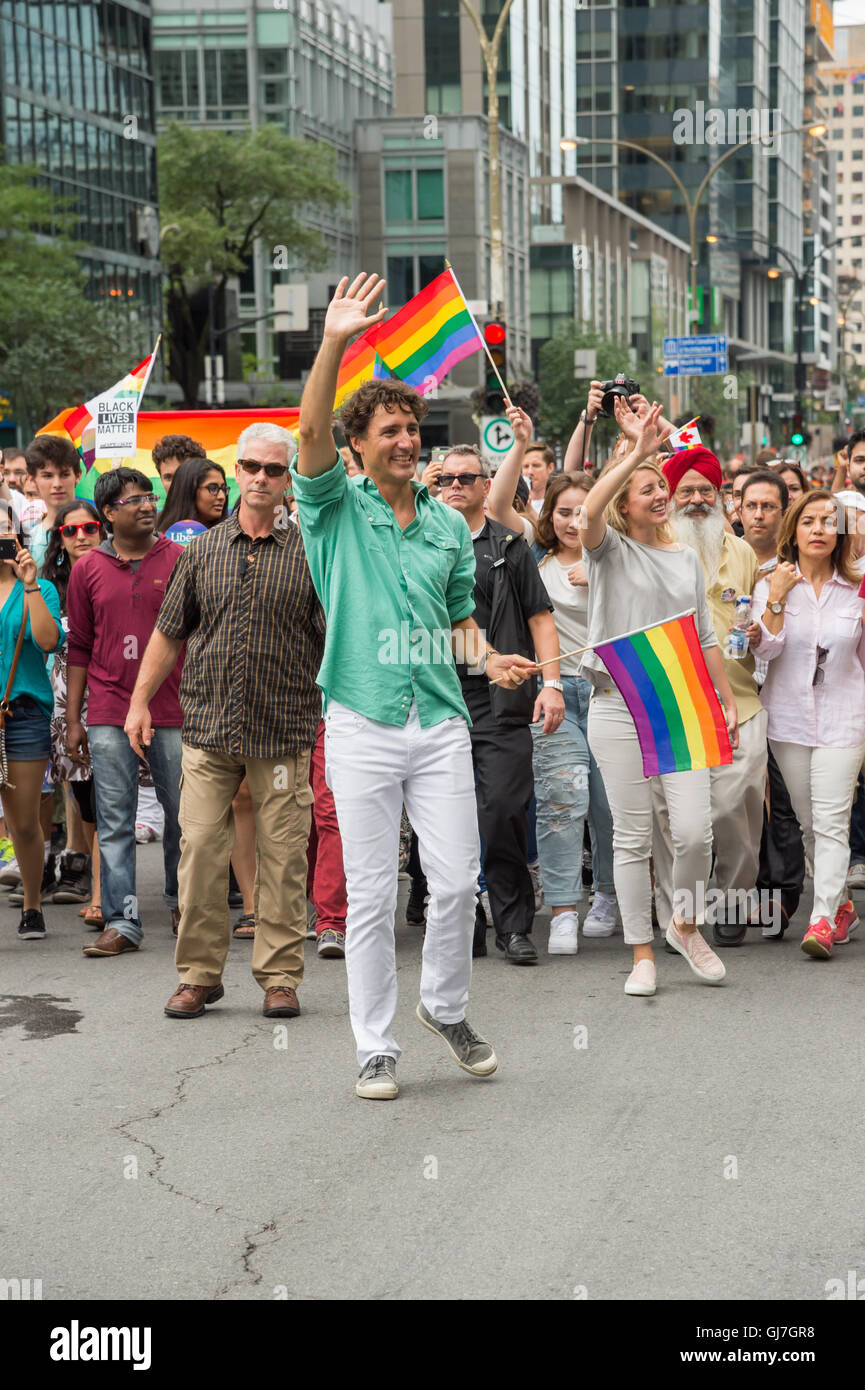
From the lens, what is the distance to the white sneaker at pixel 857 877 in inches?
385

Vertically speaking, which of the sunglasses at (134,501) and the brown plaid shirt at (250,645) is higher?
the sunglasses at (134,501)

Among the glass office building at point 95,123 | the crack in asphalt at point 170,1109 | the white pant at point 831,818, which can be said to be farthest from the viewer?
the glass office building at point 95,123

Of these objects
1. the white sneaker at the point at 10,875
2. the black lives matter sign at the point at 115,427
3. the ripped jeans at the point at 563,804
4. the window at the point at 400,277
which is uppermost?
the window at the point at 400,277

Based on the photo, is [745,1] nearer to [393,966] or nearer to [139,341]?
[139,341]

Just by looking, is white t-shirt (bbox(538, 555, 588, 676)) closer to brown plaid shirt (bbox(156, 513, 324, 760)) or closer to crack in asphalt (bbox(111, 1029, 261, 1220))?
brown plaid shirt (bbox(156, 513, 324, 760))

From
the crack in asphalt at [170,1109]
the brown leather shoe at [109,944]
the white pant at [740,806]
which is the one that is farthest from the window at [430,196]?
the crack in asphalt at [170,1109]

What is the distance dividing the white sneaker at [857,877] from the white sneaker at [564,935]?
1.97 m

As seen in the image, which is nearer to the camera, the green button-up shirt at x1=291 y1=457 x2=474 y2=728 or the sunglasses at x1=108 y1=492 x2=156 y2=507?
the green button-up shirt at x1=291 y1=457 x2=474 y2=728

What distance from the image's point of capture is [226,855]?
23.3 feet

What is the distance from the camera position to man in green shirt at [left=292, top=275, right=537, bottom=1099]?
5.84m

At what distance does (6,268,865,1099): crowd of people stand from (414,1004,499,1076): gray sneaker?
1 cm

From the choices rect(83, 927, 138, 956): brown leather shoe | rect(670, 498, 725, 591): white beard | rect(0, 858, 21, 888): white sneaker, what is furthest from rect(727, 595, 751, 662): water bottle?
rect(0, 858, 21, 888): white sneaker

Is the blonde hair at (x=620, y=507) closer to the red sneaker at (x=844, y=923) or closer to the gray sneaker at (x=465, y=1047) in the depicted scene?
the red sneaker at (x=844, y=923)
